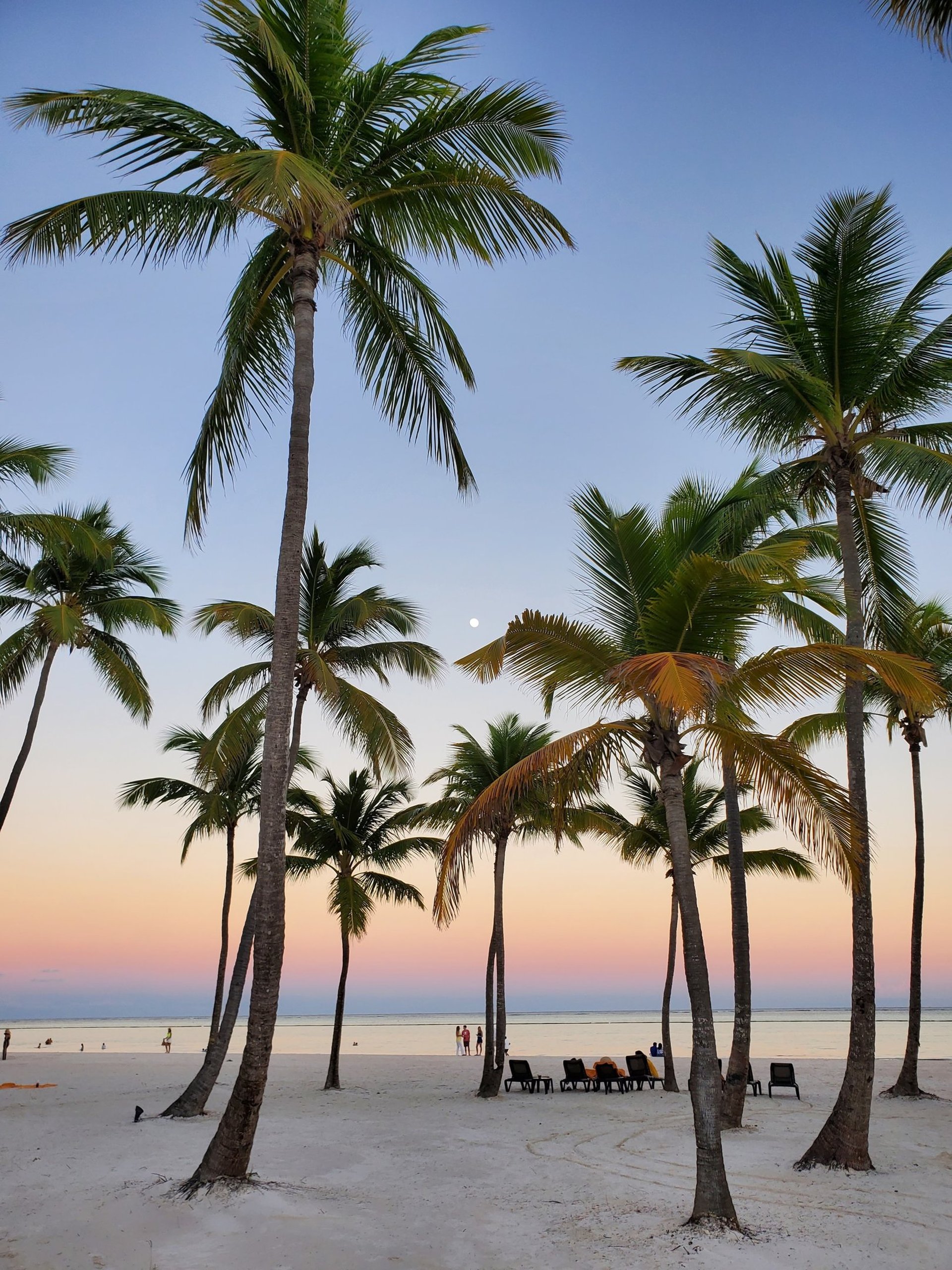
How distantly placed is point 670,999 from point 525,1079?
3800mm

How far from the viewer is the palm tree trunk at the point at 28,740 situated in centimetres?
1490

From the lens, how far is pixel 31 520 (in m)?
12.6

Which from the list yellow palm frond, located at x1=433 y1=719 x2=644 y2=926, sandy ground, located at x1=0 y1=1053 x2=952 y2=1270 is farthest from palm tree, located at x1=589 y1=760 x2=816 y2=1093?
yellow palm frond, located at x1=433 y1=719 x2=644 y2=926

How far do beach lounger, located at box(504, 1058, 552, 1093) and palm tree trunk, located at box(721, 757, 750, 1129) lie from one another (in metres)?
7.38

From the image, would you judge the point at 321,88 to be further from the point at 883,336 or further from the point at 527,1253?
the point at 527,1253

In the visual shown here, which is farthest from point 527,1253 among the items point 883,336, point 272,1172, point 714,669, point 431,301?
point 883,336

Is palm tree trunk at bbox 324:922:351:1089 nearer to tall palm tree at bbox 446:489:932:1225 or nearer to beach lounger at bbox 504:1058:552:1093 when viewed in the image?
beach lounger at bbox 504:1058:552:1093

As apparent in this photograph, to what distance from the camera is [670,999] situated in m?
20.4

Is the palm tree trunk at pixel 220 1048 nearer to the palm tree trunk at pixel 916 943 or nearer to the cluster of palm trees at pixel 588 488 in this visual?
the cluster of palm trees at pixel 588 488

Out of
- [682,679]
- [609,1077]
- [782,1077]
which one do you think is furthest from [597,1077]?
[682,679]

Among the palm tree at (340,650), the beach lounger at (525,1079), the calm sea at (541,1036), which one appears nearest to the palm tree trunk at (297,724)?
the palm tree at (340,650)

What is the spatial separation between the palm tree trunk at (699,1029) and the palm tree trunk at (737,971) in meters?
4.88

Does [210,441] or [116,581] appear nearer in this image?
[210,441]

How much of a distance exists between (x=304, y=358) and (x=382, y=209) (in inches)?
80.8
